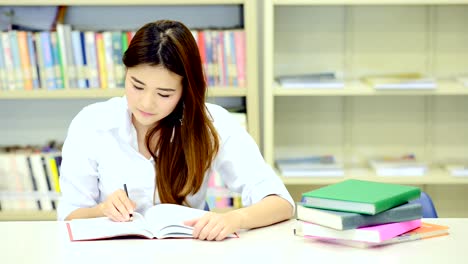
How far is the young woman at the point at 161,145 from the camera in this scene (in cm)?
194

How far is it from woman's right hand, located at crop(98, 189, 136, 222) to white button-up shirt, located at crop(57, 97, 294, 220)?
226mm

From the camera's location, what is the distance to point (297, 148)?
3555 millimetres

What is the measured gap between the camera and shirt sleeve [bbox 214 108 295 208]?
81.8 inches

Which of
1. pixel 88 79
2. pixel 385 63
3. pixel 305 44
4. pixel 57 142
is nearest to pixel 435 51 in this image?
pixel 385 63

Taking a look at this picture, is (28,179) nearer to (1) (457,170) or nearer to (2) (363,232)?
(1) (457,170)

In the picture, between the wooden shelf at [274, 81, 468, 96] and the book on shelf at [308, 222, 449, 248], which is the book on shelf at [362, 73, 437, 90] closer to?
the wooden shelf at [274, 81, 468, 96]

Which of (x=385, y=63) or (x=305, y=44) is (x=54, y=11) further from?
(x=385, y=63)

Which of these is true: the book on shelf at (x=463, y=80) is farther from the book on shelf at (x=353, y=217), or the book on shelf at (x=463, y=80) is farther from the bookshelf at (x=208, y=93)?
the book on shelf at (x=353, y=217)

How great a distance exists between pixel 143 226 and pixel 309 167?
1604 millimetres

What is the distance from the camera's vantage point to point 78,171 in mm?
2066

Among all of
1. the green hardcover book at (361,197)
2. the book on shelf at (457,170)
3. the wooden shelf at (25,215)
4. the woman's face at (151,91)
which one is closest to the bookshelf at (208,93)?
the wooden shelf at (25,215)

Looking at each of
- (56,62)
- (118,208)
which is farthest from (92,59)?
(118,208)

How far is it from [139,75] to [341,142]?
179 cm

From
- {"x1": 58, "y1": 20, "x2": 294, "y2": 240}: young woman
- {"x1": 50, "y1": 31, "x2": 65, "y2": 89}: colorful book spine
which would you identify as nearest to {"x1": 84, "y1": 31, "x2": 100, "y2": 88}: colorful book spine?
{"x1": 50, "y1": 31, "x2": 65, "y2": 89}: colorful book spine
